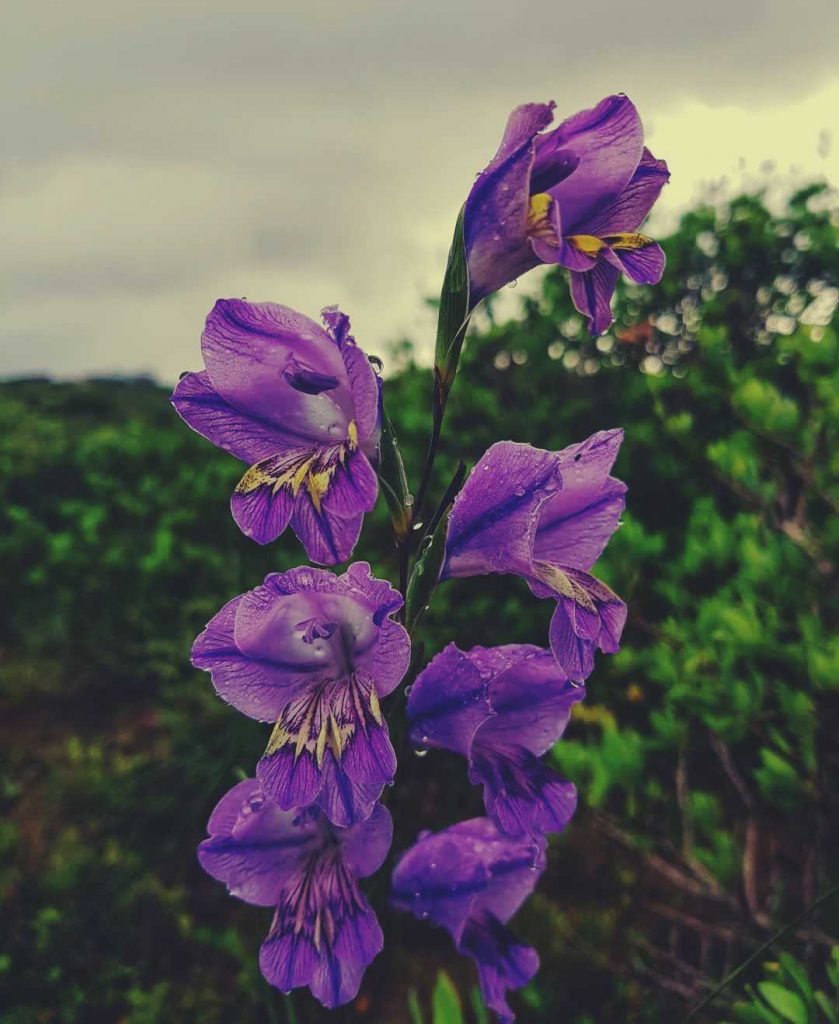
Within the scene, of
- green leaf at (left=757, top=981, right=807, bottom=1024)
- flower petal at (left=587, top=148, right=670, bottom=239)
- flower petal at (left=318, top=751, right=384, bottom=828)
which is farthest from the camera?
green leaf at (left=757, top=981, right=807, bottom=1024)

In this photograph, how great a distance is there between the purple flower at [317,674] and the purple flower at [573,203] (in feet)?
1.62

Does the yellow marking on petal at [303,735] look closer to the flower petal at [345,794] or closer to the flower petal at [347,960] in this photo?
the flower petal at [345,794]

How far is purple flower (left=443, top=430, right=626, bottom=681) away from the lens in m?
1.05

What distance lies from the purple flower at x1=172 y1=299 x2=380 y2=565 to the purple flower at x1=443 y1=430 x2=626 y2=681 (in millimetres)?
174

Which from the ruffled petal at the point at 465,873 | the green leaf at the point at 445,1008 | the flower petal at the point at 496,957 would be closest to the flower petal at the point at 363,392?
the ruffled petal at the point at 465,873

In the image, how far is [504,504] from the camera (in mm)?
1065

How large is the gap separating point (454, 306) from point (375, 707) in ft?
1.85

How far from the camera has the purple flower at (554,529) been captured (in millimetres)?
1051

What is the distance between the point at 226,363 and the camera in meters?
1.07

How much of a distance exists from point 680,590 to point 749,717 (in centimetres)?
72

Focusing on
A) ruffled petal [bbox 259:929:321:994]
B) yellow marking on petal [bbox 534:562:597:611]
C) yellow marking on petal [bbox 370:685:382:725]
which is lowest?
ruffled petal [bbox 259:929:321:994]

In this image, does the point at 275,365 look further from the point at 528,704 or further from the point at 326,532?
the point at 528,704

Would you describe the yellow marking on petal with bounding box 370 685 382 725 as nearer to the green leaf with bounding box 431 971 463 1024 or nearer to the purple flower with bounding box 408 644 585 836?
the purple flower with bounding box 408 644 585 836

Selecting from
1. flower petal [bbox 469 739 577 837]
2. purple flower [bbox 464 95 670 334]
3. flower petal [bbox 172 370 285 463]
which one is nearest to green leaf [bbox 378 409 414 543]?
flower petal [bbox 172 370 285 463]
